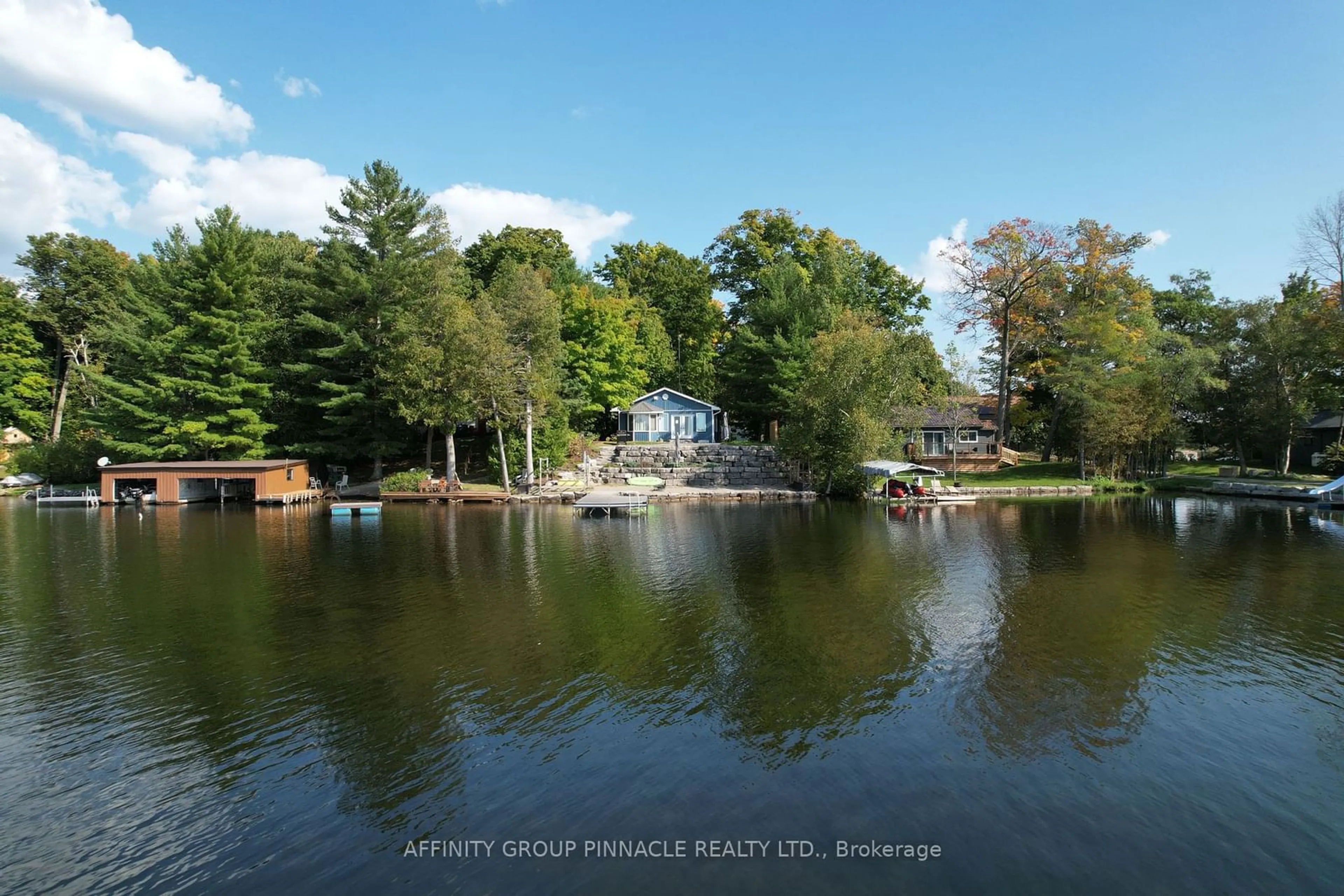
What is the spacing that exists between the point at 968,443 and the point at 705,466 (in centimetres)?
2348

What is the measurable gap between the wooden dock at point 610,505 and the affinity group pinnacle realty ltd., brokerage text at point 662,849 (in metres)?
27.5

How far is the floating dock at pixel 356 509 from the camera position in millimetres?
35281

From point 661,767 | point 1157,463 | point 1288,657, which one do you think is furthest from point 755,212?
point 661,767

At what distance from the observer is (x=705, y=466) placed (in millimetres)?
47906

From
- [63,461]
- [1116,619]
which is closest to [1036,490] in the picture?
[1116,619]

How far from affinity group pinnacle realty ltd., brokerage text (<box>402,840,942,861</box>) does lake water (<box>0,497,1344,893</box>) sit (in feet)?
0.21

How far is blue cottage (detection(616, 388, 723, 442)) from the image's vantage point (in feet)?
182

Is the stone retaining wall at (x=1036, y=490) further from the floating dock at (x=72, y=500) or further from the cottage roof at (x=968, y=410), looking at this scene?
the floating dock at (x=72, y=500)

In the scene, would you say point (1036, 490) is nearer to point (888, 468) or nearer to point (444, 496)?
point (888, 468)

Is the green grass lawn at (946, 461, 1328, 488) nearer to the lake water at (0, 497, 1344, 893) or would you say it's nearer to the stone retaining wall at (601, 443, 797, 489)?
the stone retaining wall at (601, 443, 797, 489)

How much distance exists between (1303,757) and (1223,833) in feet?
9.40

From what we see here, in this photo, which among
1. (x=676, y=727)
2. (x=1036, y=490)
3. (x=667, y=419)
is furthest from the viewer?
(x=667, y=419)

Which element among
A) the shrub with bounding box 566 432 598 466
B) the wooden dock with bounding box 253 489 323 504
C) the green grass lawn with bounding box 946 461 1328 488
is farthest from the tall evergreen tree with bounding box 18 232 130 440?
the green grass lawn with bounding box 946 461 1328 488

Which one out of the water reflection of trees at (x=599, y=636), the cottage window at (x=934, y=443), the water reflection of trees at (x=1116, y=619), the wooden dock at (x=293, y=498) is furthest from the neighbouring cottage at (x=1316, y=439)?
the wooden dock at (x=293, y=498)
